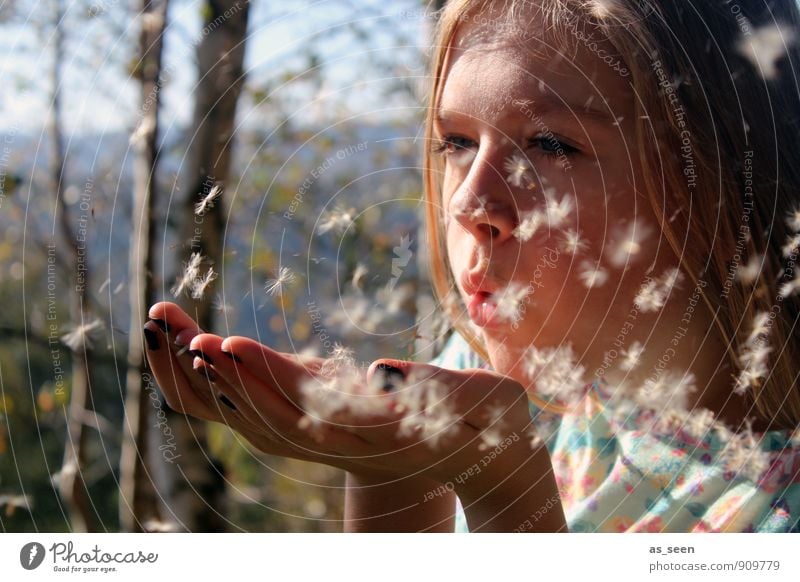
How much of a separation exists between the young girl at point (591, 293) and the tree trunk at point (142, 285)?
0.34ft

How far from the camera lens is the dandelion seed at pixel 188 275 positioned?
0.54 m

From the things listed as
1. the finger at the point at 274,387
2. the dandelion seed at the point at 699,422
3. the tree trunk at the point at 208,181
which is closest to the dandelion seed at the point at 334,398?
the finger at the point at 274,387

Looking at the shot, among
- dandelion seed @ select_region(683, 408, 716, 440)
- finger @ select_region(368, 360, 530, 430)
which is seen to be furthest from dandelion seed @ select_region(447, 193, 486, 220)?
dandelion seed @ select_region(683, 408, 716, 440)

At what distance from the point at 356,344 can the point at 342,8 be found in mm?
237

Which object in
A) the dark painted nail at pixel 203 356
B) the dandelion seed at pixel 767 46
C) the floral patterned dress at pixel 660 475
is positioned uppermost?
the dandelion seed at pixel 767 46

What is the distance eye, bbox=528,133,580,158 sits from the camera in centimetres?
48

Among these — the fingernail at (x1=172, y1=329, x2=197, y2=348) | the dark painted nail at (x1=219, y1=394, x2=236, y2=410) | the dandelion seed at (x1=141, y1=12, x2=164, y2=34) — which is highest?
the dandelion seed at (x1=141, y1=12, x2=164, y2=34)

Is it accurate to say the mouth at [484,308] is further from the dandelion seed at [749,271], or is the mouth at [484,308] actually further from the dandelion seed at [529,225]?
the dandelion seed at [749,271]

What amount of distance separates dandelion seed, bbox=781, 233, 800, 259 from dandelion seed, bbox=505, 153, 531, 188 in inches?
7.4

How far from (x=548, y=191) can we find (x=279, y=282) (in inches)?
7.4

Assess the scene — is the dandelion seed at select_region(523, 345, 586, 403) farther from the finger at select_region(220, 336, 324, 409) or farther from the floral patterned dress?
the finger at select_region(220, 336, 324, 409)

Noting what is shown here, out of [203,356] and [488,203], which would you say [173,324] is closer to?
[203,356]

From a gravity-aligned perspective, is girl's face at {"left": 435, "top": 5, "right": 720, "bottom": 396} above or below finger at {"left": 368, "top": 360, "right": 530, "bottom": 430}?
above
